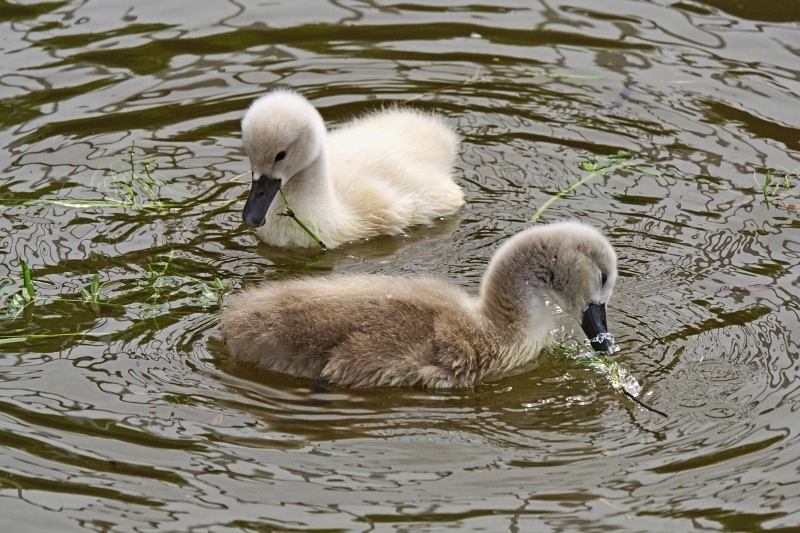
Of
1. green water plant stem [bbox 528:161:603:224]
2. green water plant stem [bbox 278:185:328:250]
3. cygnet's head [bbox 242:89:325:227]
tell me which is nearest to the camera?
cygnet's head [bbox 242:89:325:227]

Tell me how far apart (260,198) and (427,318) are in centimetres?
Answer: 169

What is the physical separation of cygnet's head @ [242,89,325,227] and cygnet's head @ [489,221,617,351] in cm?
157

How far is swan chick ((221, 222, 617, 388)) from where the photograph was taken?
5305 mm

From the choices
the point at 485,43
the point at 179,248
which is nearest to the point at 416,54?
the point at 485,43

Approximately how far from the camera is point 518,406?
207 inches

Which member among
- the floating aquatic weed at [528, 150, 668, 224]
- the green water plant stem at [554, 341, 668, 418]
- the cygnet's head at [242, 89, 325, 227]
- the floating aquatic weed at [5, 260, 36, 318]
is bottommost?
the green water plant stem at [554, 341, 668, 418]

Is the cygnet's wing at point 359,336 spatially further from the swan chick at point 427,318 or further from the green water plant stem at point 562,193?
the green water plant stem at point 562,193

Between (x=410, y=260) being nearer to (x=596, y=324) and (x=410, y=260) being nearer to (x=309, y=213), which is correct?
(x=309, y=213)

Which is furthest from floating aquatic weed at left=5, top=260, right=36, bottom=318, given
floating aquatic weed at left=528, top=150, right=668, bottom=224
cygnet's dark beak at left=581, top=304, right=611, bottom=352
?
floating aquatic weed at left=528, top=150, right=668, bottom=224

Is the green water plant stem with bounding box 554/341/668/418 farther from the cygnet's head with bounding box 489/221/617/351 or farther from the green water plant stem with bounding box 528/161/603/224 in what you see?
the green water plant stem with bounding box 528/161/603/224

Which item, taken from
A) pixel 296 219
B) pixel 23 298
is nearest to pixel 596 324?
pixel 296 219

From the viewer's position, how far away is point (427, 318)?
5.36 meters

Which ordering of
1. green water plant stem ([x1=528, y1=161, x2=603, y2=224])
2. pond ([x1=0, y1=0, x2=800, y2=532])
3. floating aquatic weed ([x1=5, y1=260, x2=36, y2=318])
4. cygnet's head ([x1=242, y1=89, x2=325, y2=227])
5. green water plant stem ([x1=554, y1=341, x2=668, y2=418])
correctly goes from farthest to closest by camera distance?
green water plant stem ([x1=528, y1=161, x2=603, y2=224]) → cygnet's head ([x1=242, y1=89, x2=325, y2=227]) → floating aquatic weed ([x1=5, y1=260, x2=36, y2=318]) → green water plant stem ([x1=554, y1=341, x2=668, y2=418]) → pond ([x1=0, y1=0, x2=800, y2=532])

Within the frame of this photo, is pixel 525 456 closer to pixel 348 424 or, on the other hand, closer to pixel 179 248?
pixel 348 424
